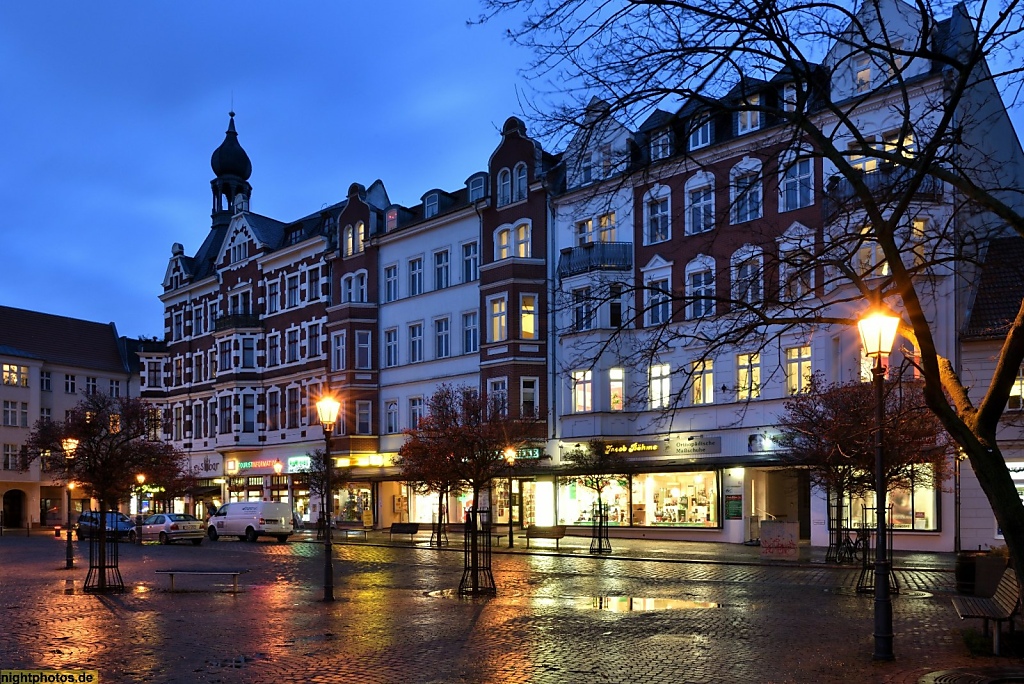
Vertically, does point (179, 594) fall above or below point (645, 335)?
below

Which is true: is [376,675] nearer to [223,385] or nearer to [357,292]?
[357,292]

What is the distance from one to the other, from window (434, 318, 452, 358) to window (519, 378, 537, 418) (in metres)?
5.86

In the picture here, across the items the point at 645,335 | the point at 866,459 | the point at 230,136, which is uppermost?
the point at 230,136

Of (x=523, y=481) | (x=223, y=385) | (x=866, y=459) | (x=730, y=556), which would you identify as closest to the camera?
(x=866, y=459)

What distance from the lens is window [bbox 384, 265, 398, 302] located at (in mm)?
54312

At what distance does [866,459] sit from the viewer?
25000 millimetres

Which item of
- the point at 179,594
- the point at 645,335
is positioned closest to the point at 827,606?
the point at 179,594

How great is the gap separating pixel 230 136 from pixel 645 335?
150 ft

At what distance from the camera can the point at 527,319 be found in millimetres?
45969

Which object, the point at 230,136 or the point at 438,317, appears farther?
the point at 230,136

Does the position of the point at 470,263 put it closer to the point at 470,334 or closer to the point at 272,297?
the point at 470,334

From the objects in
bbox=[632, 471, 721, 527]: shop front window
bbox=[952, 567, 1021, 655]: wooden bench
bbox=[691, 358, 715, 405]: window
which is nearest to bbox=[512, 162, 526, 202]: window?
bbox=[691, 358, 715, 405]: window

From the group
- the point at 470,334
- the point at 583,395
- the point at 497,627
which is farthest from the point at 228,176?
the point at 497,627

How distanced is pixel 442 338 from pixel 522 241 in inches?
274
